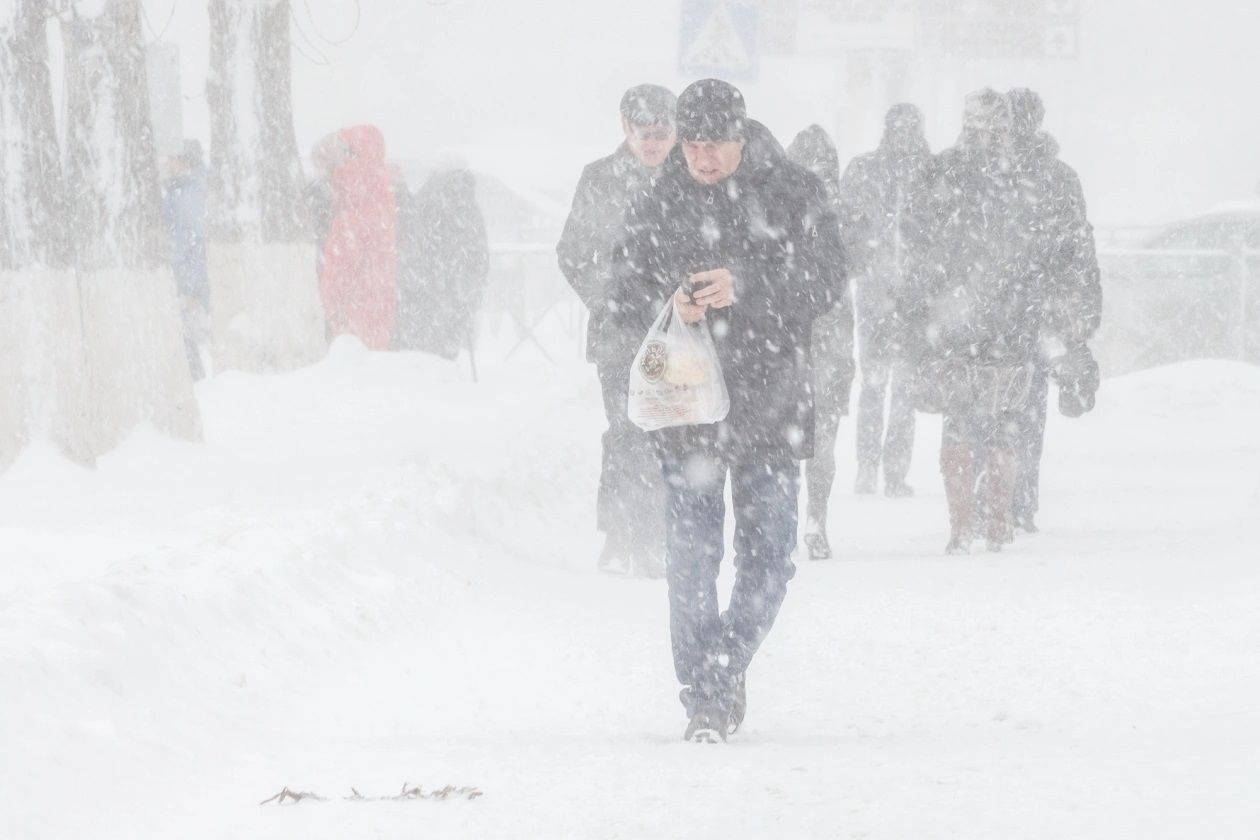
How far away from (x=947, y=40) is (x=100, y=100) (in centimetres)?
2272

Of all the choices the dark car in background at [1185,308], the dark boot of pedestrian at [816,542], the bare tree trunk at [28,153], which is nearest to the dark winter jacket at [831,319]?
the dark boot of pedestrian at [816,542]

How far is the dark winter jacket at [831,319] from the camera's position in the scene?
8469 mm

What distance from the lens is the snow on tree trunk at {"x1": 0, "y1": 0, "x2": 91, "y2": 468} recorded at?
28.3 ft

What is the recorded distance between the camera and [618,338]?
305 inches

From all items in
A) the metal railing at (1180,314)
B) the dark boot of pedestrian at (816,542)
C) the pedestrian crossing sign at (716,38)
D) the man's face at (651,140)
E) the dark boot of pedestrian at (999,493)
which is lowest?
the metal railing at (1180,314)

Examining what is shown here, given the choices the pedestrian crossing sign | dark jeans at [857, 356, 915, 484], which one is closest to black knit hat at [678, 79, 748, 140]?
dark jeans at [857, 356, 915, 484]

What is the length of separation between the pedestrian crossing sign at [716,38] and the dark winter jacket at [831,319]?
870 cm

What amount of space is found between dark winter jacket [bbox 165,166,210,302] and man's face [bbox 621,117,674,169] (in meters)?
6.80

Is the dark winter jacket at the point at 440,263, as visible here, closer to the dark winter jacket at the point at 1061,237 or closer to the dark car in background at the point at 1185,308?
the dark car in background at the point at 1185,308

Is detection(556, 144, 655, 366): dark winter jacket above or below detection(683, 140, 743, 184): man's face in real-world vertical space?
below

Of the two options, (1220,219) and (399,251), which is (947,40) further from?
(399,251)

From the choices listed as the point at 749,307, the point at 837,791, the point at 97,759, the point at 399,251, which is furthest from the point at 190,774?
the point at 399,251

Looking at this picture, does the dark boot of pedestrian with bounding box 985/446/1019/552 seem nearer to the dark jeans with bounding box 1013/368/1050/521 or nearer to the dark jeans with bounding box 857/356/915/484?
the dark jeans with bounding box 1013/368/1050/521

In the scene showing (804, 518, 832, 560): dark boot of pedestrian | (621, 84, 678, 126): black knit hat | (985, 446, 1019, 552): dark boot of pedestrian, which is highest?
(621, 84, 678, 126): black knit hat
